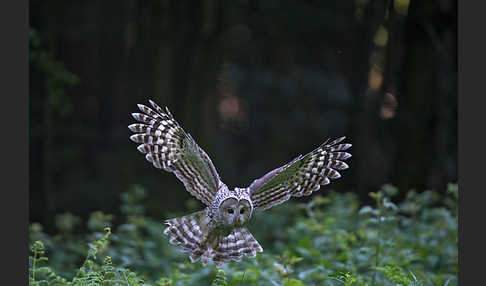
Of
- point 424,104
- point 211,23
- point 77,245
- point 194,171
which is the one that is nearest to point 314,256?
point 194,171

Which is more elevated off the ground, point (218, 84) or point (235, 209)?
point (218, 84)

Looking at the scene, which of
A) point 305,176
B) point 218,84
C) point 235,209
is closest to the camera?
point 235,209

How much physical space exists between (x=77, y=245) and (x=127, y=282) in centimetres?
288

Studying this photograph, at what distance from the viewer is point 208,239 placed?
2.57m

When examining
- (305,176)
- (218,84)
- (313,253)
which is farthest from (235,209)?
(218,84)

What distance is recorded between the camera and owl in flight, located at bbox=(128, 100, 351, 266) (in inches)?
99.6

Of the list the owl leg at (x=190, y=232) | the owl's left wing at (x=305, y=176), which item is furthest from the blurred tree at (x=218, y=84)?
the owl leg at (x=190, y=232)

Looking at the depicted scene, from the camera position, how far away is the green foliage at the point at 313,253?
3.28m

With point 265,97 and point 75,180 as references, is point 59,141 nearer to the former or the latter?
point 75,180

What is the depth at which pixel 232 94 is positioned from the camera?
706 centimetres

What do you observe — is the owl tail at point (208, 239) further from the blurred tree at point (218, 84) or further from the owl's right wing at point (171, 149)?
the blurred tree at point (218, 84)

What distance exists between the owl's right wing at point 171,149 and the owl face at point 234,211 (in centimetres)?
15

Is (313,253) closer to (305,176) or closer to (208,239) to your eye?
(305,176)

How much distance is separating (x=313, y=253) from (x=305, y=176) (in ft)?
4.54
